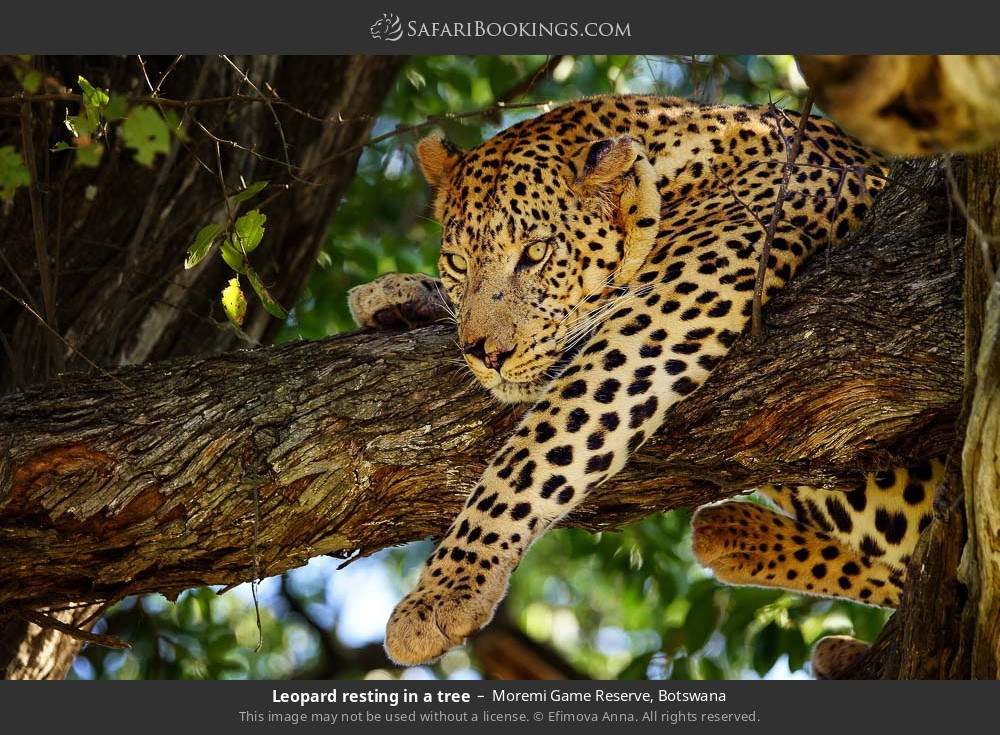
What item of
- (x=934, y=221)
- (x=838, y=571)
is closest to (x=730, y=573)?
(x=838, y=571)

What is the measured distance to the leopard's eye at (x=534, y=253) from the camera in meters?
→ 5.39

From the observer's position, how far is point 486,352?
4.96 m

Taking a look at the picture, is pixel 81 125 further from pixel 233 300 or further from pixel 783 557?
pixel 783 557

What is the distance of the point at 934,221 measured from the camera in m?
4.77

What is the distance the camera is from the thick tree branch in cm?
453

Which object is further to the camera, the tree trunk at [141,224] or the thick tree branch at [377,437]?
the tree trunk at [141,224]

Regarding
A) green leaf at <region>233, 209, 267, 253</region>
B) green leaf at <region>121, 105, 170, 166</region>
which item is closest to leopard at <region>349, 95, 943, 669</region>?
green leaf at <region>233, 209, 267, 253</region>

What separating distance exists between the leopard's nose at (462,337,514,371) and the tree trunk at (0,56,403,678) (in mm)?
1339

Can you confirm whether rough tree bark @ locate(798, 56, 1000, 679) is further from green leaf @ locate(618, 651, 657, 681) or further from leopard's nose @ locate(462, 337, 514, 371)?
green leaf @ locate(618, 651, 657, 681)

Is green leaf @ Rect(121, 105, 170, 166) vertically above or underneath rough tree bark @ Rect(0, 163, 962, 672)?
above
